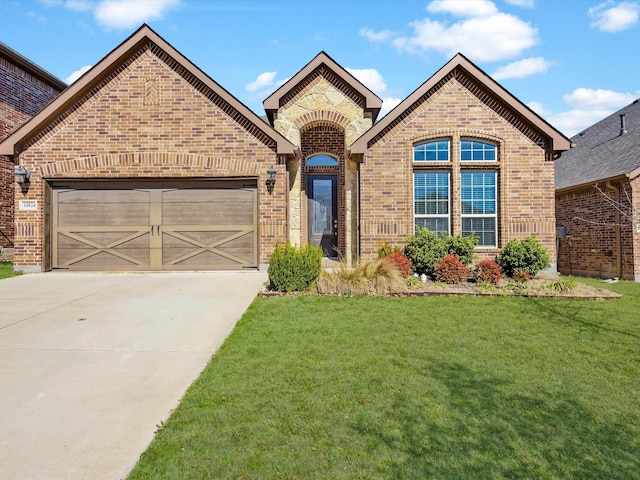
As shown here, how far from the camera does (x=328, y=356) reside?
14.4 feet

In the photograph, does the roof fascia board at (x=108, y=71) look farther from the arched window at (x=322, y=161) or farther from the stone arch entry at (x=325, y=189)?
the arched window at (x=322, y=161)

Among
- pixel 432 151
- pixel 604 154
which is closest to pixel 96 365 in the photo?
pixel 432 151

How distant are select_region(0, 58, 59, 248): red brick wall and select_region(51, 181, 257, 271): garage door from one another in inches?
229

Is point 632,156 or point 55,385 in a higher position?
point 632,156

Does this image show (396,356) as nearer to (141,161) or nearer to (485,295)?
(485,295)

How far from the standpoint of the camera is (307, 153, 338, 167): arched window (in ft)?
44.8

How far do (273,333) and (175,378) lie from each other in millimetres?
1617

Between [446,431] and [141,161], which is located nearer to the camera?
[446,431]

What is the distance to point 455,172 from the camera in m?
10.8

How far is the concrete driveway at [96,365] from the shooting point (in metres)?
2.69

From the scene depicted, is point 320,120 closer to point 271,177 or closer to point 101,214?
point 271,177

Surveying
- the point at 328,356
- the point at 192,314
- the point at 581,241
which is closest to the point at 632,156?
the point at 581,241

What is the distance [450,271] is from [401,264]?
1.14 meters

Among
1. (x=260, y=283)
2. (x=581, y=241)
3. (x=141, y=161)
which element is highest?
(x=141, y=161)
